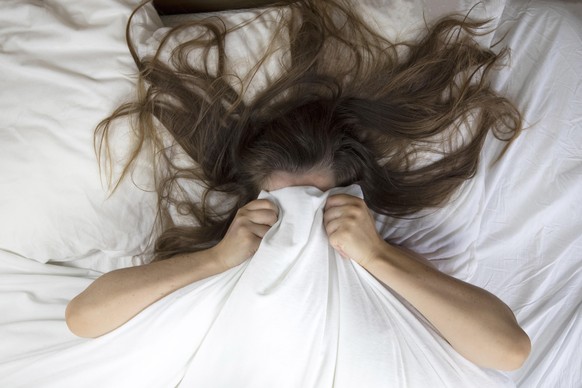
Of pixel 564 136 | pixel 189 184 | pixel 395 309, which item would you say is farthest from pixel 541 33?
pixel 189 184

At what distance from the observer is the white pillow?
1.02 metres

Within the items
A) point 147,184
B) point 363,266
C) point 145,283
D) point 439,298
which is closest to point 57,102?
point 147,184

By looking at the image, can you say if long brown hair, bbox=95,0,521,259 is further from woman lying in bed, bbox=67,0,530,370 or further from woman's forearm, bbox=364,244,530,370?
woman's forearm, bbox=364,244,530,370

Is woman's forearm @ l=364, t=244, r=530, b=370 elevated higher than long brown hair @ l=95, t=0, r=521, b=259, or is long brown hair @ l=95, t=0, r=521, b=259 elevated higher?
long brown hair @ l=95, t=0, r=521, b=259

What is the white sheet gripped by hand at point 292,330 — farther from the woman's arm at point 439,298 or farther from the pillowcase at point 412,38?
the pillowcase at point 412,38

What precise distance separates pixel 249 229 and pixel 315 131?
199mm

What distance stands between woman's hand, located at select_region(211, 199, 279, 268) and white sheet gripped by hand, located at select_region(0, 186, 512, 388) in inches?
0.7

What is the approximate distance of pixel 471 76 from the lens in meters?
1.03

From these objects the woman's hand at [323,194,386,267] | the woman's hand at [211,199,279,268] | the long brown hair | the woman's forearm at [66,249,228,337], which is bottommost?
the woman's forearm at [66,249,228,337]

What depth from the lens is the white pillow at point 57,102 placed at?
1.02 m

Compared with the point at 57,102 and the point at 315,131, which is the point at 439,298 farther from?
the point at 57,102

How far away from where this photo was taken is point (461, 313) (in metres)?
0.92

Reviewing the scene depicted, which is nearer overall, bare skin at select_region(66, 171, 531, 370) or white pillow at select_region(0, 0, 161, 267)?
bare skin at select_region(66, 171, 531, 370)

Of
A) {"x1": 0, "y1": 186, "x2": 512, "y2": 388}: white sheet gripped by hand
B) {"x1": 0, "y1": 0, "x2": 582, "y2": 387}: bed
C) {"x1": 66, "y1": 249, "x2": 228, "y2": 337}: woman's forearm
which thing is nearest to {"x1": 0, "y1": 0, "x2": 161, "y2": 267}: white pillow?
{"x1": 0, "y1": 0, "x2": 582, "y2": 387}: bed
